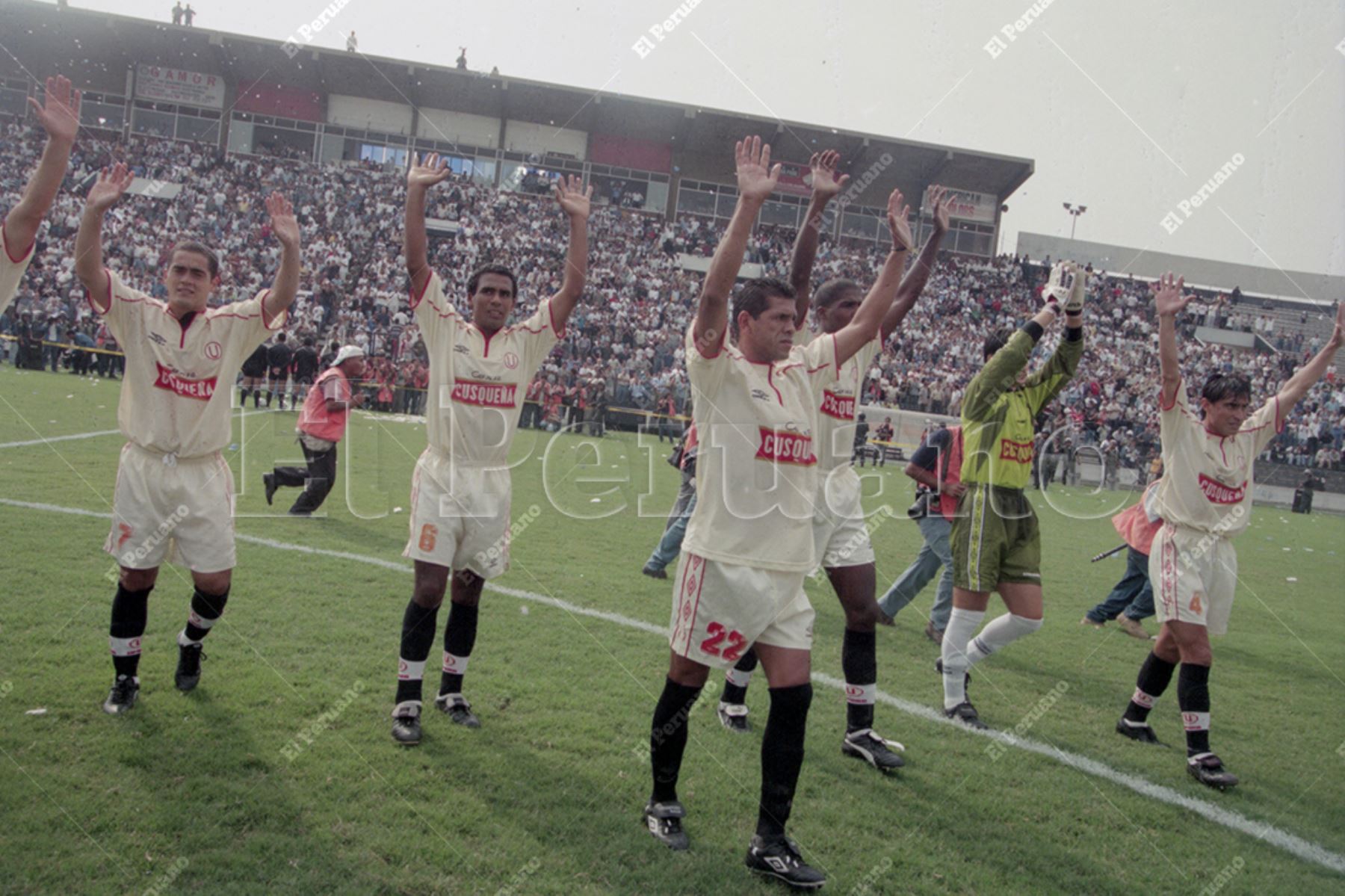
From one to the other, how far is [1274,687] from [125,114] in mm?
50583

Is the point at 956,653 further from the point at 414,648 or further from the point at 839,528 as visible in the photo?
the point at 414,648

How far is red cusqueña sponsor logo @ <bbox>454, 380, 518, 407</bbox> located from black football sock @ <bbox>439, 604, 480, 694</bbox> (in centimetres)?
112

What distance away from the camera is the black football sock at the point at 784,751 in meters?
3.79

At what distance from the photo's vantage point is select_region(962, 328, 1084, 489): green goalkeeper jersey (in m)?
5.84

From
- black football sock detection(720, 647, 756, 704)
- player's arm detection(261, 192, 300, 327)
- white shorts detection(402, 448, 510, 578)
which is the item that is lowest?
black football sock detection(720, 647, 756, 704)

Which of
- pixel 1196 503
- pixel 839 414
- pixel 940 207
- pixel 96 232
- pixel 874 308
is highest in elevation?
pixel 940 207

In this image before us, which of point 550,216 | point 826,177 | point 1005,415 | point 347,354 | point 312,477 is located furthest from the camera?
point 550,216

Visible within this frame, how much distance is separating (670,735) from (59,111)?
383 centimetres

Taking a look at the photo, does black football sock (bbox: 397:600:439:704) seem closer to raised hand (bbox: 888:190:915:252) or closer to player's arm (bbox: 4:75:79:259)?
player's arm (bbox: 4:75:79:259)

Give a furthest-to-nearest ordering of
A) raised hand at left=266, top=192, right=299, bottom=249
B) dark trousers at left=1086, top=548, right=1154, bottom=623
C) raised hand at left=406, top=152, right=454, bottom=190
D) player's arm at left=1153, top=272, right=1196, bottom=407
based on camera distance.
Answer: dark trousers at left=1086, top=548, right=1154, bottom=623 → player's arm at left=1153, top=272, right=1196, bottom=407 → raised hand at left=406, top=152, right=454, bottom=190 → raised hand at left=266, top=192, right=299, bottom=249

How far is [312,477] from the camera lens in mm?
10328

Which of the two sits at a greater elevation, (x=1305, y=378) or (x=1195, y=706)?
(x=1305, y=378)

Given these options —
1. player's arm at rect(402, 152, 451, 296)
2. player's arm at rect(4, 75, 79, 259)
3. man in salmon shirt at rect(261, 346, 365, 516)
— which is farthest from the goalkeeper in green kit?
man in salmon shirt at rect(261, 346, 365, 516)

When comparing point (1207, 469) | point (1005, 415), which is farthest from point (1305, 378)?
point (1005, 415)
